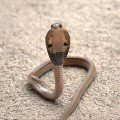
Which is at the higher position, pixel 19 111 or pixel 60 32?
pixel 60 32

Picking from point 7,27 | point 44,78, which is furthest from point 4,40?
point 44,78

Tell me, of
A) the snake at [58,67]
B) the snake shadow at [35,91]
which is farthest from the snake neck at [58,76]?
the snake shadow at [35,91]

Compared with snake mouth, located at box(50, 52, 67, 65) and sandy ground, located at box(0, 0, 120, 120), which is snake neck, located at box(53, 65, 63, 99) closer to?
snake mouth, located at box(50, 52, 67, 65)

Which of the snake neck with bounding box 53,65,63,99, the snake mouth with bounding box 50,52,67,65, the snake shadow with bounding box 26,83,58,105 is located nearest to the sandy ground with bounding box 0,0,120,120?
the snake shadow with bounding box 26,83,58,105

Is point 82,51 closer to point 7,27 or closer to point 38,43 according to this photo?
point 38,43

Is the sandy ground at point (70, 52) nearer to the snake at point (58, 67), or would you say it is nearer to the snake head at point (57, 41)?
the snake at point (58, 67)

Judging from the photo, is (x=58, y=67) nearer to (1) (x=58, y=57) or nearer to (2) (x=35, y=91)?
(1) (x=58, y=57)

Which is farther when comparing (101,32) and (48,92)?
(101,32)
